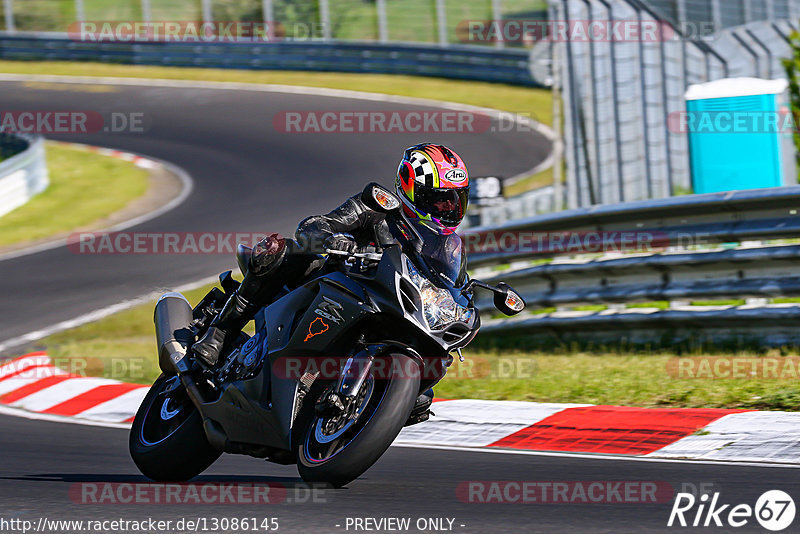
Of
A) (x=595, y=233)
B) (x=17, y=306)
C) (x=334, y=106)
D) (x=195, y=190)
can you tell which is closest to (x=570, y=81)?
(x=595, y=233)

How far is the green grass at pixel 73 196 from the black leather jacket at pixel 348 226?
1241 centimetres

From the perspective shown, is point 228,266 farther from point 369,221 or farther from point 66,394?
point 369,221

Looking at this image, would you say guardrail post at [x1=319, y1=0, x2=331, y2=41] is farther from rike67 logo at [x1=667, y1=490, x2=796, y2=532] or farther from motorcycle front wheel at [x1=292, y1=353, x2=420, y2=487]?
rike67 logo at [x1=667, y1=490, x2=796, y2=532]

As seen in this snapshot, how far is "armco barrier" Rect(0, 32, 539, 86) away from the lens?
2766 centimetres

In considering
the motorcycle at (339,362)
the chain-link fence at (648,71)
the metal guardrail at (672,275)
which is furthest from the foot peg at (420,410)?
the chain-link fence at (648,71)

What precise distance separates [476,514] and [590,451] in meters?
1.92

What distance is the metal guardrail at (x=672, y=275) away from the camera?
28.2 feet

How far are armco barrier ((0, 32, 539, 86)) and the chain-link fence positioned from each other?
49.4ft

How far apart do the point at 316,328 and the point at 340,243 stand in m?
0.41

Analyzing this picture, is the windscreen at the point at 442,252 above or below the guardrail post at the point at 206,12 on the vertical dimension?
below

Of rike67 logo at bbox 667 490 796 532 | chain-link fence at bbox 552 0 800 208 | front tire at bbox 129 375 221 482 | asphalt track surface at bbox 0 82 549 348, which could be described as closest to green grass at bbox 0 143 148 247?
asphalt track surface at bbox 0 82 549 348

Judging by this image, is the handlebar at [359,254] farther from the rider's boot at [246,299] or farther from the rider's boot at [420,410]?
the rider's boot at [420,410]

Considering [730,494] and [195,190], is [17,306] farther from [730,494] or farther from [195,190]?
[730,494]

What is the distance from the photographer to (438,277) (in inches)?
211
